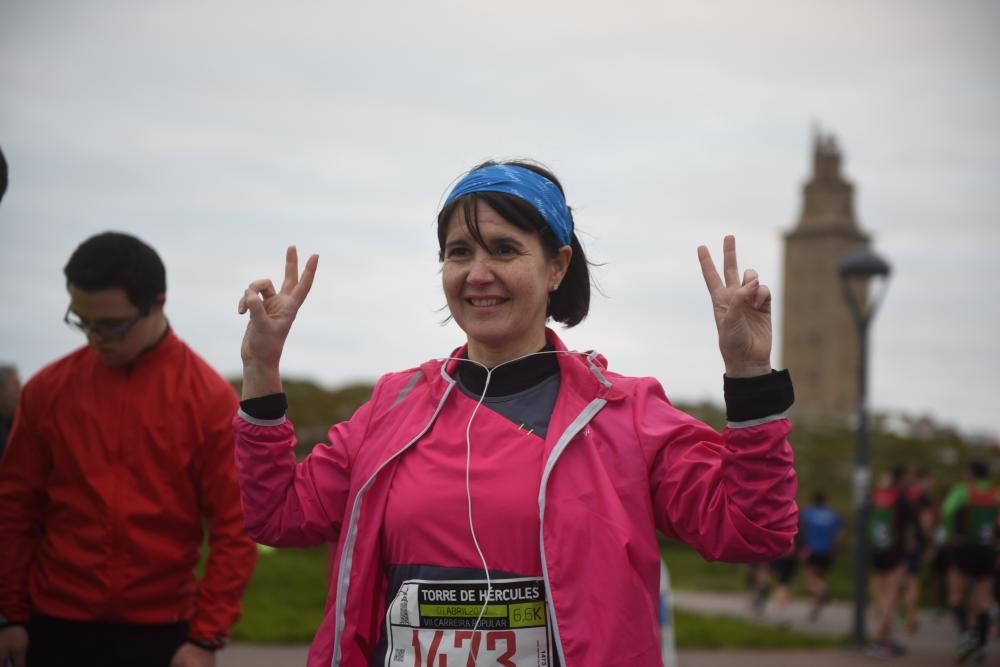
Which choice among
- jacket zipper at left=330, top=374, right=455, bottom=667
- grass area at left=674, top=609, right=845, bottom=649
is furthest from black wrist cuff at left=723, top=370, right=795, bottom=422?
grass area at left=674, top=609, right=845, bottom=649

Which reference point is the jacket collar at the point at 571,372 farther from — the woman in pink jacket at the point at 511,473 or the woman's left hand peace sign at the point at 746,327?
the woman's left hand peace sign at the point at 746,327

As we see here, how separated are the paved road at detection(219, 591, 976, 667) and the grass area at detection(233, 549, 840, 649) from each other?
35cm

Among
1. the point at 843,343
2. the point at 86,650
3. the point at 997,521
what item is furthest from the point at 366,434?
the point at 843,343

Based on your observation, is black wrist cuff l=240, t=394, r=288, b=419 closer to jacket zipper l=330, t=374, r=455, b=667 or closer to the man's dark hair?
jacket zipper l=330, t=374, r=455, b=667

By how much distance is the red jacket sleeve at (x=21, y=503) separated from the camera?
4.07 meters

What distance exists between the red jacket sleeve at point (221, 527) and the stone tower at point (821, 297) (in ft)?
177

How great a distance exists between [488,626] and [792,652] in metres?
10.4

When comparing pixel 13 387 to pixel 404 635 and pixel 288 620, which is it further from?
pixel 288 620

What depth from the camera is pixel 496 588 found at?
2844 mm

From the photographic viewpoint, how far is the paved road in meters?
10.1

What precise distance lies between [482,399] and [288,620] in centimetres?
945

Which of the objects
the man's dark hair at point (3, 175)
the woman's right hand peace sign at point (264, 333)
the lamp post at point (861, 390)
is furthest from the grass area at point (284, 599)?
the woman's right hand peace sign at point (264, 333)

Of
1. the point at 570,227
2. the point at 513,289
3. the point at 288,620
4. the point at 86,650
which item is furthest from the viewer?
the point at 288,620

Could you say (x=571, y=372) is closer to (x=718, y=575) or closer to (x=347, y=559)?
(x=347, y=559)
